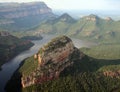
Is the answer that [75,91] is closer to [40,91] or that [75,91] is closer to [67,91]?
[67,91]

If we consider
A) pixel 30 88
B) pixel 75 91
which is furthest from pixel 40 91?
pixel 75 91

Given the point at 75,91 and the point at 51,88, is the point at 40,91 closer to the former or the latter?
the point at 51,88

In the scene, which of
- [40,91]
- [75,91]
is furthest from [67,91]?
[40,91]

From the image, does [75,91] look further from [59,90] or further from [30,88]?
[30,88]

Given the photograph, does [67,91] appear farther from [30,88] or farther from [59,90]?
[30,88]
